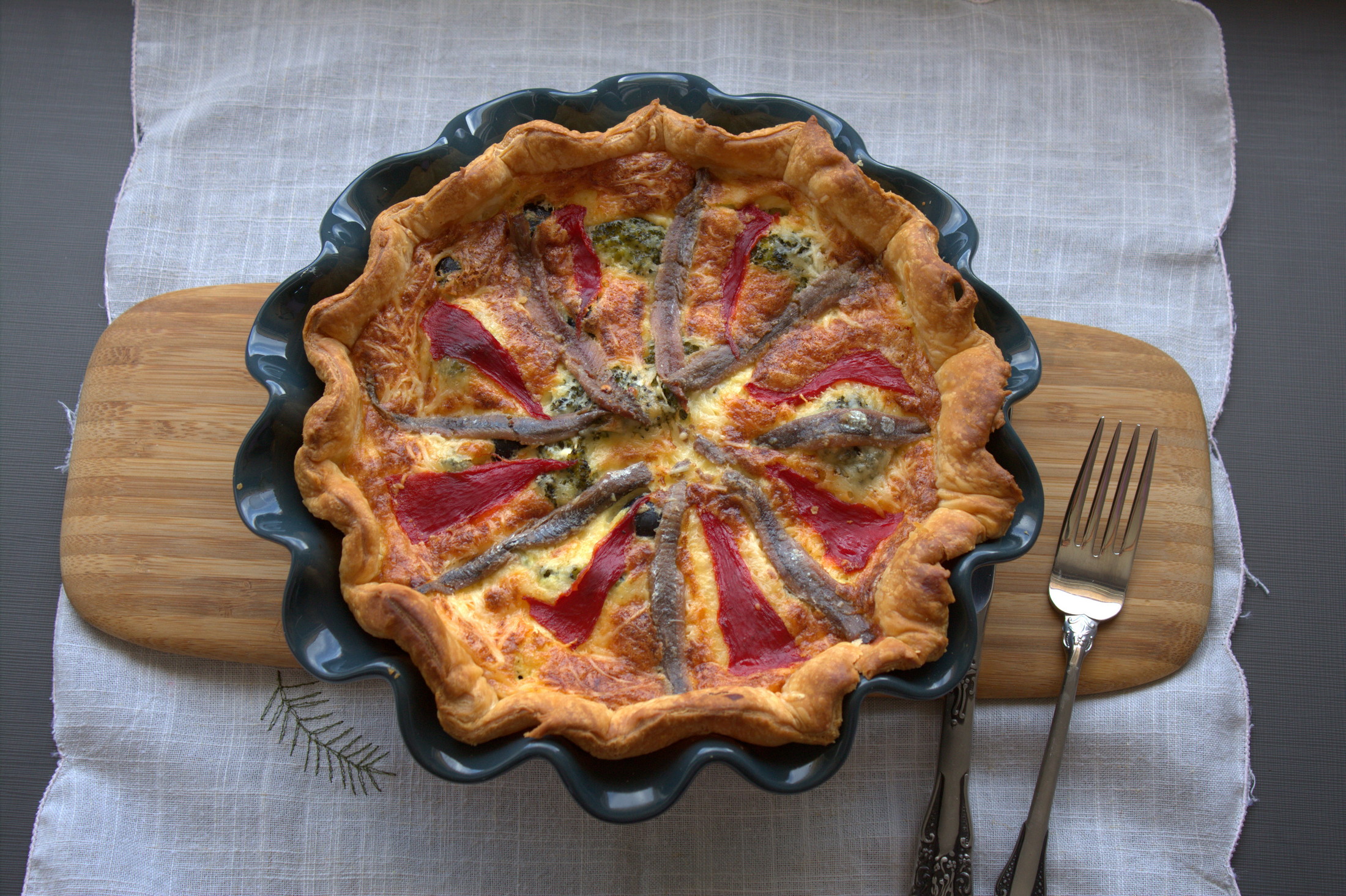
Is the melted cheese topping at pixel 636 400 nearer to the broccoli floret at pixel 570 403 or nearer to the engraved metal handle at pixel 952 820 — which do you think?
the broccoli floret at pixel 570 403

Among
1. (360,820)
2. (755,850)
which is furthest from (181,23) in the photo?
(755,850)

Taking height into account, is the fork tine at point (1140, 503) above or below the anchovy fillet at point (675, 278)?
below

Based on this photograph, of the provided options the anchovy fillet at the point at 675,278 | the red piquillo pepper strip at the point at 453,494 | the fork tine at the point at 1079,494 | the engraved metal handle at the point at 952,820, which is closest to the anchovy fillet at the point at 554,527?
the red piquillo pepper strip at the point at 453,494

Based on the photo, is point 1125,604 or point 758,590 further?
point 1125,604

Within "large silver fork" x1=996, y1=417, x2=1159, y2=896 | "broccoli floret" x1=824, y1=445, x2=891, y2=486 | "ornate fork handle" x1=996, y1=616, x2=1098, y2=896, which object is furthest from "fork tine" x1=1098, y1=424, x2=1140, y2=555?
"broccoli floret" x1=824, y1=445, x2=891, y2=486

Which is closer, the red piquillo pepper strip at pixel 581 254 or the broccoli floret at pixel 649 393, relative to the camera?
the broccoli floret at pixel 649 393

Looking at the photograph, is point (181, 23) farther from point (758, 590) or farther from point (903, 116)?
point (758, 590)

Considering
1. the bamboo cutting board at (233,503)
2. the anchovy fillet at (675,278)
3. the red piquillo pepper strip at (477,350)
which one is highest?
the anchovy fillet at (675,278)

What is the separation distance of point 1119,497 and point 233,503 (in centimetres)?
309

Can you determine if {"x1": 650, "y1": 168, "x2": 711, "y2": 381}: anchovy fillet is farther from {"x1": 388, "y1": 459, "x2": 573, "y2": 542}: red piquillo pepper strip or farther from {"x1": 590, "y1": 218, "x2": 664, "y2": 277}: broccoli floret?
{"x1": 388, "y1": 459, "x2": 573, "y2": 542}: red piquillo pepper strip

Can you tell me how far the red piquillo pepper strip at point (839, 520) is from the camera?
3.07 meters

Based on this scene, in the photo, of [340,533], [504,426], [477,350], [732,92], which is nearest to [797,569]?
[504,426]

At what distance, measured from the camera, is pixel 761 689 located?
8.96 feet

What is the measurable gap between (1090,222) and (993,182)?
1.38 ft
